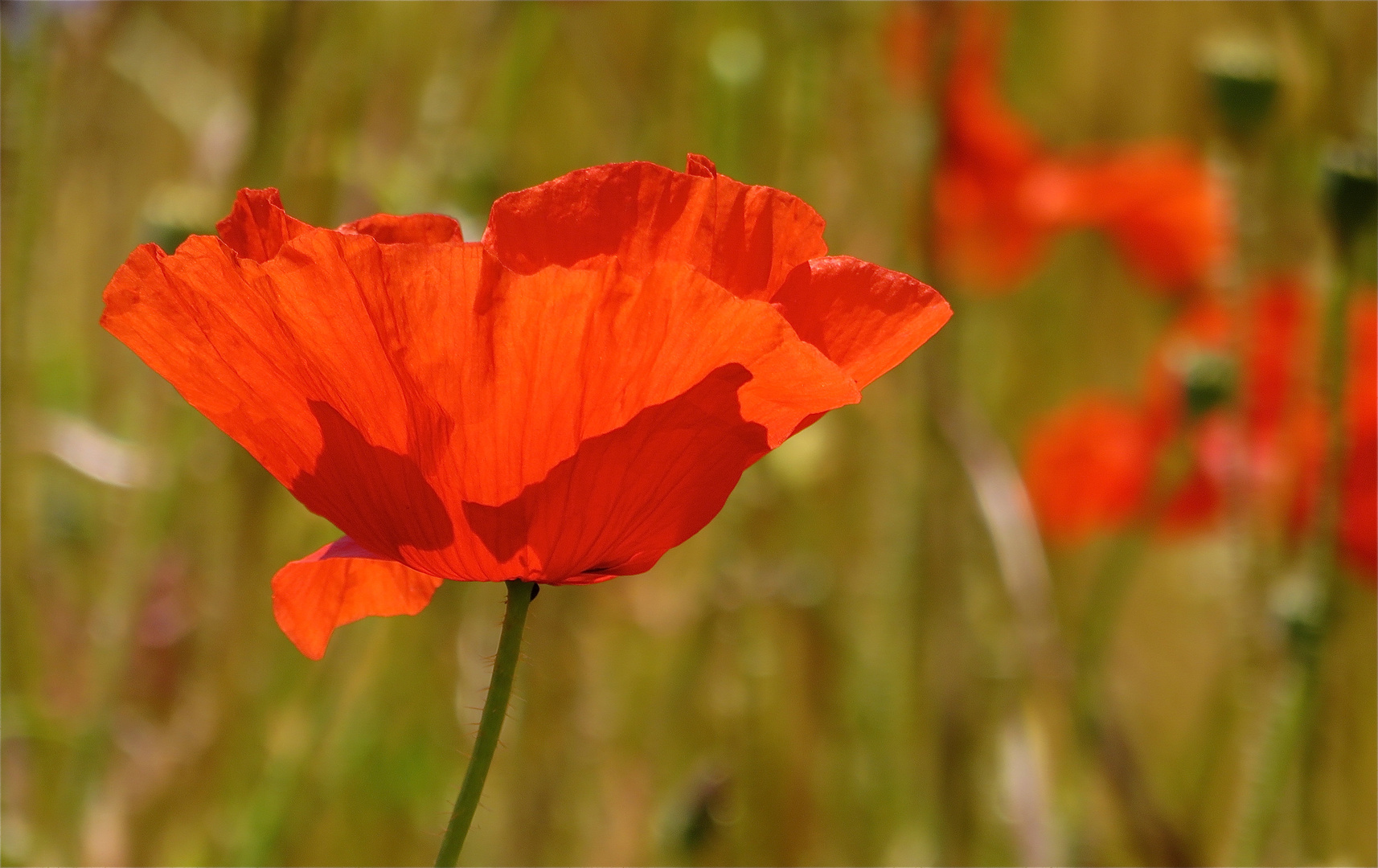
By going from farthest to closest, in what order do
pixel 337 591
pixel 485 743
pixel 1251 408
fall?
pixel 1251 408 < pixel 337 591 < pixel 485 743

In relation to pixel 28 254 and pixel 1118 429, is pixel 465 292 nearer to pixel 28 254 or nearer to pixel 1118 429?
pixel 28 254

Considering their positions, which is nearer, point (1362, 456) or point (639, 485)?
point (639, 485)

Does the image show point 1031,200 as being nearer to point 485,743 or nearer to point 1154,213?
point 1154,213

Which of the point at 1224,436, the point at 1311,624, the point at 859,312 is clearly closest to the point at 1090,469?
the point at 1224,436

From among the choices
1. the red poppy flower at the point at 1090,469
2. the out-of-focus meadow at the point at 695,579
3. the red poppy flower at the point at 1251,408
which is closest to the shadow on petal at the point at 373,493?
the out-of-focus meadow at the point at 695,579

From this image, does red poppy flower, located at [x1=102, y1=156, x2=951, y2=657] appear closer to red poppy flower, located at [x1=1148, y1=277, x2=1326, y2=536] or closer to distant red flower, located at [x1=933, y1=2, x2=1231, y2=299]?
red poppy flower, located at [x1=1148, y1=277, x2=1326, y2=536]

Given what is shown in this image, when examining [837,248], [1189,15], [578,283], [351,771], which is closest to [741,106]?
[837,248]
